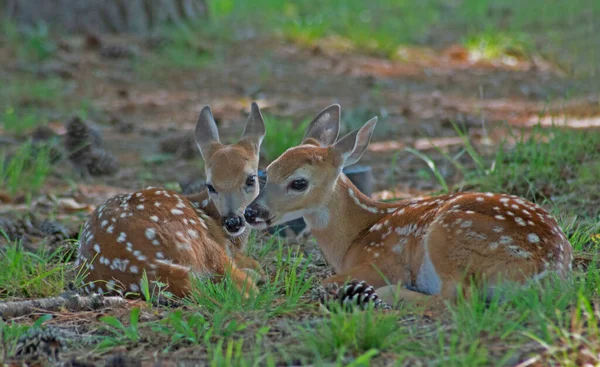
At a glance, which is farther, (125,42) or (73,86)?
(125,42)

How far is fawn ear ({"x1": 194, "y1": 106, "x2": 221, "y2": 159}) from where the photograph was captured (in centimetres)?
543

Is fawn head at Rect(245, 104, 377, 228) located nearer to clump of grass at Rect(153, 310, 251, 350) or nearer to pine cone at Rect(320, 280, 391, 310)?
pine cone at Rect(320, 280, 391, 310)

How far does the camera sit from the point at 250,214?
444 cm

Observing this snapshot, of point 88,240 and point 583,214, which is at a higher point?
point 88,240

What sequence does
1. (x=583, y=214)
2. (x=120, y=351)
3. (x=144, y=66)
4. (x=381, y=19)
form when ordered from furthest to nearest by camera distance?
1. (x=381, y=19)
2. (x=144, y=66)
3. (x=583, y=214)
4. (x=120, y=351)

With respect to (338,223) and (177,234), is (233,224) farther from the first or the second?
(338,223)

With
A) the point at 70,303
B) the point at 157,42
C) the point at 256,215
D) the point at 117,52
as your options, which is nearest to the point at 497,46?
the point at 157,42

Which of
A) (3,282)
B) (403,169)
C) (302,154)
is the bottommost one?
(403,169)

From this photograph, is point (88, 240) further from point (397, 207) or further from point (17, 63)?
point (17, 63)

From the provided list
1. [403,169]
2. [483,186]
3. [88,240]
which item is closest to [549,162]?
[483,186]

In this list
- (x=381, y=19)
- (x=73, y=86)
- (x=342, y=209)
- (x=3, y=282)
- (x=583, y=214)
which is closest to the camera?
(x=3, y=282)

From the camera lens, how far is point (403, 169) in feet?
23.2

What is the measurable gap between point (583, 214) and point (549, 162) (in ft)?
2.01

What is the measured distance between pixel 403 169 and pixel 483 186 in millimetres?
1320
